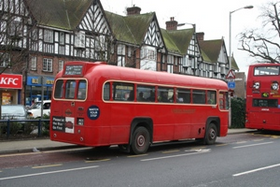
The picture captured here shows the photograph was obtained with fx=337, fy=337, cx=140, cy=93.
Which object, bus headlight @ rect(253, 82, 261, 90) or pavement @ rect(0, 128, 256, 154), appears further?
bus headlight @ rect(253, 82, 261, 90)

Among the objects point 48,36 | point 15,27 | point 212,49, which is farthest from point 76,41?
point 212,49

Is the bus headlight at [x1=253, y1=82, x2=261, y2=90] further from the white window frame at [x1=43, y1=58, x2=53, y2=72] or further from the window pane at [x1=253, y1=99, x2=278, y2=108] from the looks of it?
the white window frame at [x1=43, y1=58, x2=53, y2=72]

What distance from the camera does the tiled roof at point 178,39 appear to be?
178 ft

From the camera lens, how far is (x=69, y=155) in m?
11.3

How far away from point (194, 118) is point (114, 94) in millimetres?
4722

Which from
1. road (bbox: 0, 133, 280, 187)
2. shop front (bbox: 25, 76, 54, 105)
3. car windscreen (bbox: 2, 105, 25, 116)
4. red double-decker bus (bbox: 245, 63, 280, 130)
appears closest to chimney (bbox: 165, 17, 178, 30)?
shop front (bbox: 25, 76, 54, 105)

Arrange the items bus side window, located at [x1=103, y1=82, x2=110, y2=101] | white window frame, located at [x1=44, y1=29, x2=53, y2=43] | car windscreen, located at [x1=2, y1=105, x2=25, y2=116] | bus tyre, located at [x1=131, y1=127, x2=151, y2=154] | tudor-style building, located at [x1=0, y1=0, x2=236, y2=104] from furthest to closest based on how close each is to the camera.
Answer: white window frame, located at [x1=44, y1=29, x2=53, y2=43]
car windscreen, located at [x1=2, y1=105, x2=25, y2=116]
tudor-style building, located at [x1=0, y1=0, x2=236, y2=104]
bus tyre, located at [x1=131, y1=127, x2=151, y2=154]
bus side window, located at [x1=103, y1=82, x2=110, y2=101]

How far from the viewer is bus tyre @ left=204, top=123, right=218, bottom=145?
15195 millimetres

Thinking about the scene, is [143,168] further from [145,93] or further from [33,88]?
[33,88]

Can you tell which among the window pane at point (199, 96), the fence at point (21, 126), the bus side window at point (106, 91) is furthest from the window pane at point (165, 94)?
the fence at point (21, 126)

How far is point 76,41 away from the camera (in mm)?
38406

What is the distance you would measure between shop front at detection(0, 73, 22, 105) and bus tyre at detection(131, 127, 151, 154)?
23.9 m

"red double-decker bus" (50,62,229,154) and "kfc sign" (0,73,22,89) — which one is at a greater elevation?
"kfc sign" (0,73,22,89)

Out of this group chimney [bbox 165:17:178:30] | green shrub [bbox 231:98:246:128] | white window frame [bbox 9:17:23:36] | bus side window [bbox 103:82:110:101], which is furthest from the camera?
chimney [bbox 165:17:178:30]
